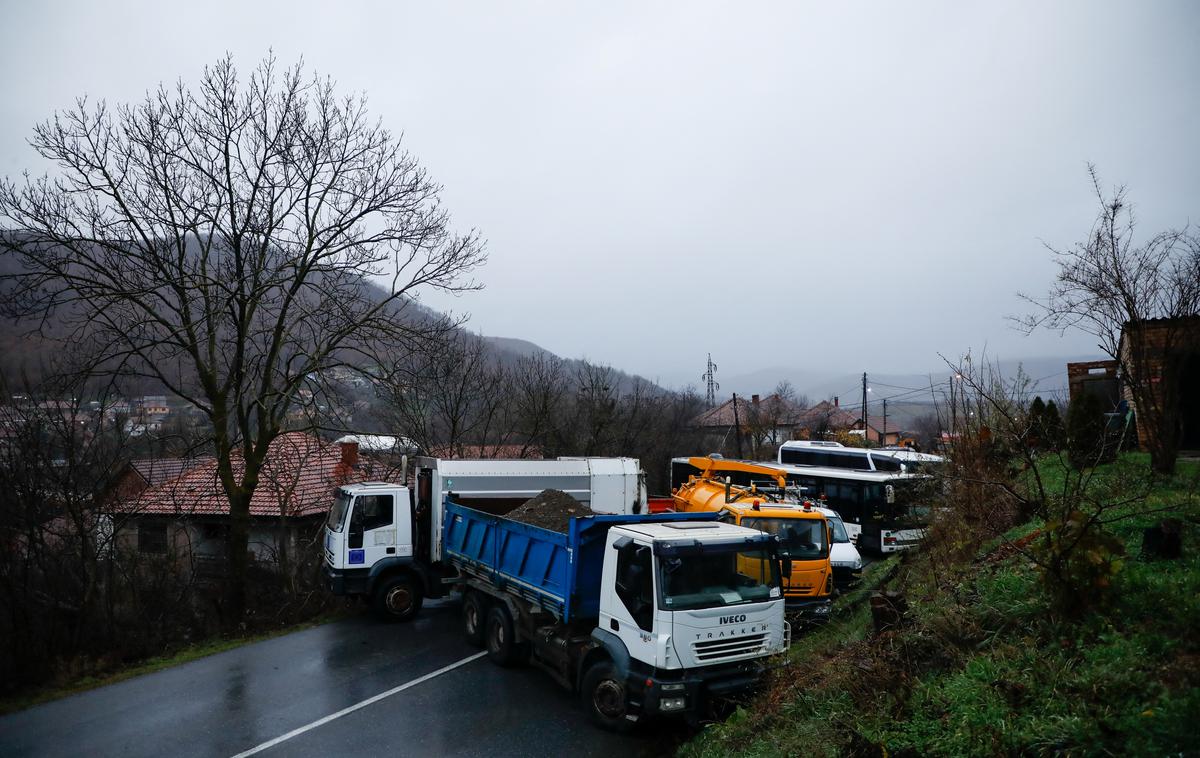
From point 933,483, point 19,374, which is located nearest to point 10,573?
point 19,374

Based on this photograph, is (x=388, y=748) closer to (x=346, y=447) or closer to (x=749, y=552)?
(x=749, y=552)

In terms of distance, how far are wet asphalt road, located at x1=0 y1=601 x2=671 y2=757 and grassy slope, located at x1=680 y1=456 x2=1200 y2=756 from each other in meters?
1.99

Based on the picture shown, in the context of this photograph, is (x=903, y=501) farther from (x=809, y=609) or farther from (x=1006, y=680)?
(x=1006, y=680)

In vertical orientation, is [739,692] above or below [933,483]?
below

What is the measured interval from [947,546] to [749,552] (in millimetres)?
4989

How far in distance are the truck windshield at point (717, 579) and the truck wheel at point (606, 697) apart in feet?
3.74

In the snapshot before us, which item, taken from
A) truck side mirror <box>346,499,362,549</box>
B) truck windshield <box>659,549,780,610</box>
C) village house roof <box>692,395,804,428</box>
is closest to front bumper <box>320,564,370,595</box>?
truck side mirror <box>346,499,362,549</box>

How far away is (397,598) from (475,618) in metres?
2.64

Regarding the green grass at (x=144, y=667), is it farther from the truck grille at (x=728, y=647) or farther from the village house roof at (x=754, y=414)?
the village house roof at (x=754, y=414)

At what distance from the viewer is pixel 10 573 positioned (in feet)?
42.6

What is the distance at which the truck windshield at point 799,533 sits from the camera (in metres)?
11.9

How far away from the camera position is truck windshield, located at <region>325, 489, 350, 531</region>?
42.1 feet

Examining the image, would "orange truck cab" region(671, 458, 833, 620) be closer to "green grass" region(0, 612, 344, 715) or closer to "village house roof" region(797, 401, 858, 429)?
"green grass" region(0, 612, 344, 715)

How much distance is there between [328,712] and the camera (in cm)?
863
